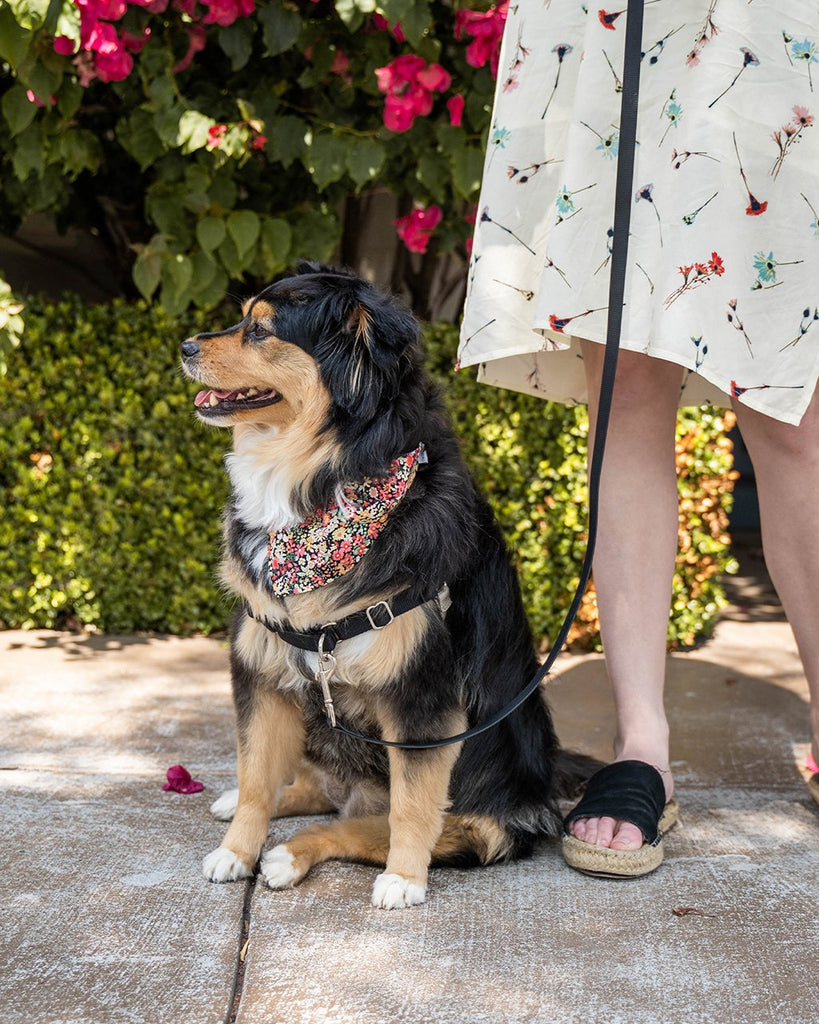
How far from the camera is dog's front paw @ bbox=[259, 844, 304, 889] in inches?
90.4

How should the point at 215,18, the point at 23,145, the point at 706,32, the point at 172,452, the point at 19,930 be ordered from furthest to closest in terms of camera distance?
1. the point at 172,452
2. the point at 23,145
3. the point at 215,18
4. the point at 706,32
5. the point at 19,930

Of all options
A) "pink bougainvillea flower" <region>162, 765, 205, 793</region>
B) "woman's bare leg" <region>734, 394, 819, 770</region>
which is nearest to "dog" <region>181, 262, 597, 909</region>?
"pink bougainvillea flower" <region>162, 765, 205, 793</region>

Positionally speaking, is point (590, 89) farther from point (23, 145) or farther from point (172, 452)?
point (172, 452)

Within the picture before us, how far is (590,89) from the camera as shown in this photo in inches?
93.3

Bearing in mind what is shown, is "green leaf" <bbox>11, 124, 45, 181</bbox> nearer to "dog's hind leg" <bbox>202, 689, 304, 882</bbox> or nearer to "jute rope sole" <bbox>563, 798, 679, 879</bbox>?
"dog's hind leg" <bbox>202, 689, 304, 882</bbox>

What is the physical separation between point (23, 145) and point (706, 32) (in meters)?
2.37

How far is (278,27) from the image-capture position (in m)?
3.56

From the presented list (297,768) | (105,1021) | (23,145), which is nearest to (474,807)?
(297,768)

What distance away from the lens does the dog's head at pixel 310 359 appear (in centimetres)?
226

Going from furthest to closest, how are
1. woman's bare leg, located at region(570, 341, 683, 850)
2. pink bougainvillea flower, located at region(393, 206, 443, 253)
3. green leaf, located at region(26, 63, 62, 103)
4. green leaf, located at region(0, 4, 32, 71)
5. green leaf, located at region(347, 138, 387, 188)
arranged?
pink bougainvillea flower, located at region(393, 206, 443, 253), green leaf, located at region(347, 138, 387, 188), green leaf, located at region(26, 63, 62, 103), green leaf, located at region(0, 4, 32, 71), woman's bare leg, located at region(570, 341, 683, 850)

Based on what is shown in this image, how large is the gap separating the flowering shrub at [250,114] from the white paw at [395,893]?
2.28 m

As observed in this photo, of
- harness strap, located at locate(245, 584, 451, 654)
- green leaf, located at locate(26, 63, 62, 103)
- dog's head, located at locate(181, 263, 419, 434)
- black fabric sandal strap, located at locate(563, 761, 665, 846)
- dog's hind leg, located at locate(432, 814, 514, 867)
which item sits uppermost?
green leaf, located at locate(26, 63, 62, 103)

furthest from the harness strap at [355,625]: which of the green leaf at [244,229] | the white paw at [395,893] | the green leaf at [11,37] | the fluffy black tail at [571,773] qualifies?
the green leaf at [11,37]

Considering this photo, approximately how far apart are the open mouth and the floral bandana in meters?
0.25
